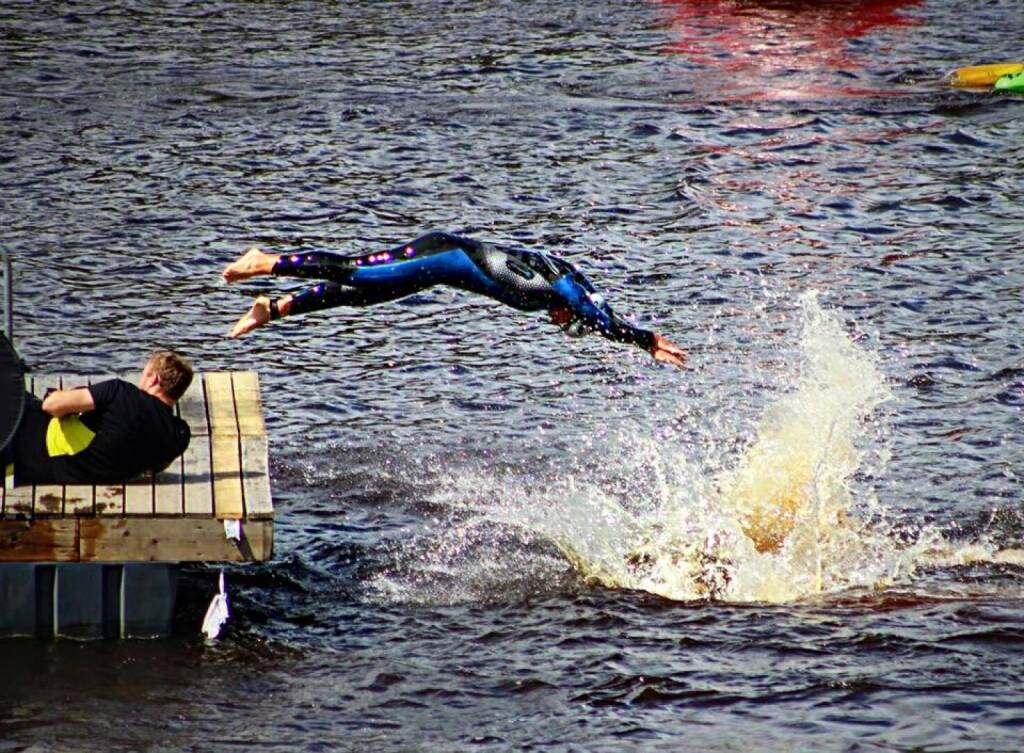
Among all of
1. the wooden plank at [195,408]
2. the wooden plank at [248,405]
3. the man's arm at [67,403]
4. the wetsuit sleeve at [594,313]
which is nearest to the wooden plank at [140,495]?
the man's arm at [67,403]

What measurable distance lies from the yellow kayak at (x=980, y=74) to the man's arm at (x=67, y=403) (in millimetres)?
17584

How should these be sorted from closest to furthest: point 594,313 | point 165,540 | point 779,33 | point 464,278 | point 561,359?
point 165,540
point 594,313
point 464,278
point 561,359
point 779,33

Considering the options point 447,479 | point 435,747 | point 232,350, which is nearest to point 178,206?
point 232,350

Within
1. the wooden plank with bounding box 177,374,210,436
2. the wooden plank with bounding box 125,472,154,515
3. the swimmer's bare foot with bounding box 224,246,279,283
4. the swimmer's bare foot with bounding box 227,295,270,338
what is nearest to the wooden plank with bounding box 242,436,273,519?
the wooden plank with bounding box 177,374,210,436

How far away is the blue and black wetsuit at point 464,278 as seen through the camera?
11.0 metres

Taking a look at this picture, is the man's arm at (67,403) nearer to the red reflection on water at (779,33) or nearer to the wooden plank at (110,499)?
the wooden plank at (110,499)

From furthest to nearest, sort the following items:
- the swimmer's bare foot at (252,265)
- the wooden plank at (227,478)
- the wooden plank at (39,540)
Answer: the swimmer's bare foot at (252,265) < the wooden plank at (227,478) < the wooden plank at (39,540)

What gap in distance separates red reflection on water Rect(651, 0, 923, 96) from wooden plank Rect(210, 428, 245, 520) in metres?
15.5

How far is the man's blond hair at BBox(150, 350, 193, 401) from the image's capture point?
34.1ft

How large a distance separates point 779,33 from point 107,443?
20.7 meters

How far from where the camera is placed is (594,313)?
10.9m

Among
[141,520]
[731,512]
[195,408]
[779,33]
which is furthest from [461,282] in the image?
[779,33]

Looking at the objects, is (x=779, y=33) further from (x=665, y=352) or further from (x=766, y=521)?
(x=665, y=352)

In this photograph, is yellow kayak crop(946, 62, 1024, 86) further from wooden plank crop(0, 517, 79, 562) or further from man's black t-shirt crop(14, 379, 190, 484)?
wooden plank crop(0, 517, 79, 562)
